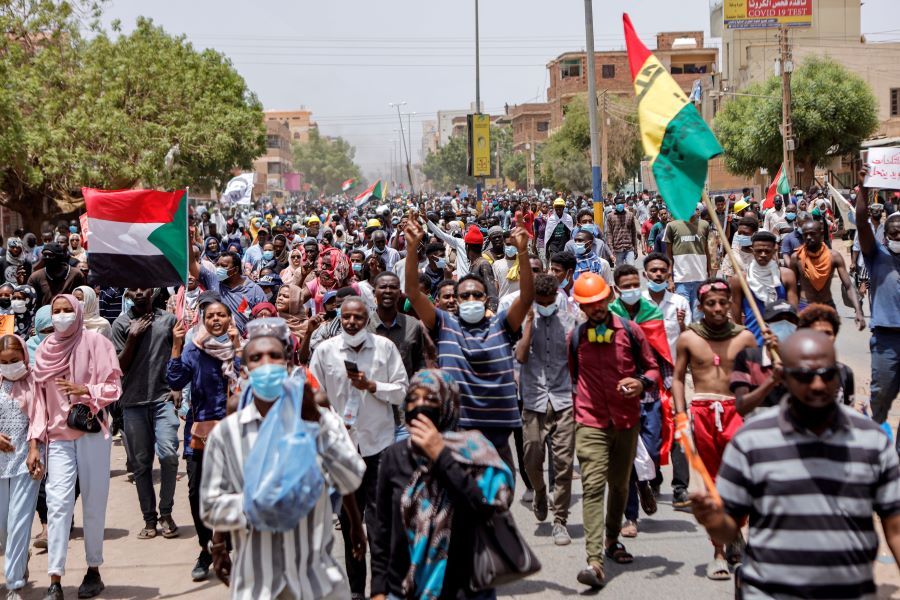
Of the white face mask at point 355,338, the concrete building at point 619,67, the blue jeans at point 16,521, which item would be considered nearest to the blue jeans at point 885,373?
the white face mask at point 355,338

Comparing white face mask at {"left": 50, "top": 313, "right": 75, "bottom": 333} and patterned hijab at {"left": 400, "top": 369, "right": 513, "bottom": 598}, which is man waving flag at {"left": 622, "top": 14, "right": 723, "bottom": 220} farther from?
white face mask at {"left": 50, "top": 313, "right": 75, "bottom": 333}

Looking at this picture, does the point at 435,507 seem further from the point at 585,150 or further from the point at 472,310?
the point at 585,150

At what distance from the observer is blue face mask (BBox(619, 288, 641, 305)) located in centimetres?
741

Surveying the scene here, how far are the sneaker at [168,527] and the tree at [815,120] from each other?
141 ft

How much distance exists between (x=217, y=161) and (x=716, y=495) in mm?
43460

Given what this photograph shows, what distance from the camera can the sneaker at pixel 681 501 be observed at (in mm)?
8016

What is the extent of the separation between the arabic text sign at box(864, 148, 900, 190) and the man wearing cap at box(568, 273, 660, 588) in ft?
16.9

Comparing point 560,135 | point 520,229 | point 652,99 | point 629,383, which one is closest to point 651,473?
point 629,383

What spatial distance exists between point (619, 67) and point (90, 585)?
301 feet

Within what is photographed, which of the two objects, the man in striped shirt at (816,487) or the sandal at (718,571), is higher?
the man in striped shirt at (816,487)

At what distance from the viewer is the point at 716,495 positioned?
3.75m

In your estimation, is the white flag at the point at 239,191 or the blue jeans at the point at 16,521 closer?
the blue jeans at the point at 16,521

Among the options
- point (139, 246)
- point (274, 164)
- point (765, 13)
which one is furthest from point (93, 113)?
point (274, 164)

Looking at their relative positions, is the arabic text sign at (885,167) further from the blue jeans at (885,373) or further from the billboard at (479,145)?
the billboard at (479,145)
